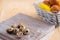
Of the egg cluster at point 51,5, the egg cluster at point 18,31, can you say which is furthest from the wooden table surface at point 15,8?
the egg cluster at point 18,31

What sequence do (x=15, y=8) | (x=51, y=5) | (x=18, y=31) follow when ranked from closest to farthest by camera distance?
(x=18, y=31), (x=51, y=5), (x=15, y=8)

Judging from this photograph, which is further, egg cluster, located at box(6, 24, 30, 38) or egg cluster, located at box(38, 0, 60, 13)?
egg cluster, located at box(38, 0, 60, 13)

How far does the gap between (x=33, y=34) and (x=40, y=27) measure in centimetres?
9

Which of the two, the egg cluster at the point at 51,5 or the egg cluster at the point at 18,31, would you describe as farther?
the egg cluster at the point at 51,5

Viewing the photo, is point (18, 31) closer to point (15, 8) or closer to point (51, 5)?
point (51, 5)

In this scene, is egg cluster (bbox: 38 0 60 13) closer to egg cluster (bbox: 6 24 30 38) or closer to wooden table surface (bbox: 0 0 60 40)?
wooden table surface (bbox: 0 0 60 40)

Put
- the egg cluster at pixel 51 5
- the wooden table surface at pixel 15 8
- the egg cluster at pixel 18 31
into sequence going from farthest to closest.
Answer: the wooden table surface at pixel 15 8, the egg cluster at pixel 51 5, the egg cluster at pixel 18 31

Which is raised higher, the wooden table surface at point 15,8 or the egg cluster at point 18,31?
the wooden table surface at point 15,8

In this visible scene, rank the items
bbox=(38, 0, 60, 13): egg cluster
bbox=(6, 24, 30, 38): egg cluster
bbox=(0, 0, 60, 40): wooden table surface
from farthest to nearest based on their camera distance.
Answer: bbox=(0, 0, 60, 40): wooden table surface
bbox=(38, 0, 60, 13): egg cluster
bbox=(6, 24, 30, 38): egg cluster

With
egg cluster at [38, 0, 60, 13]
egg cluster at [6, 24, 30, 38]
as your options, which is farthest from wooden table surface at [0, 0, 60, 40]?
egg cluster at [6, 24, 30, 38]

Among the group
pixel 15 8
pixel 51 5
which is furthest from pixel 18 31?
pixel 15 8

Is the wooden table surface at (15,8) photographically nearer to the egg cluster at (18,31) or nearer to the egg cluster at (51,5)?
the egg cluster at (51,5)

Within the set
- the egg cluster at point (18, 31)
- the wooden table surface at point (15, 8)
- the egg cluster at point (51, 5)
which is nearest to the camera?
the egg cluster at point (18, 31)

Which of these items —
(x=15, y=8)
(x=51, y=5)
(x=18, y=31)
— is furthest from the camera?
(x=15, y=8)
